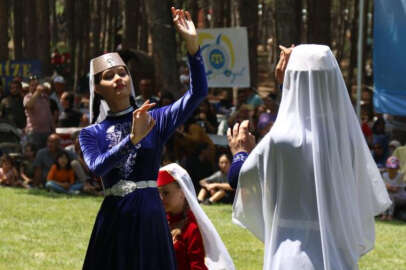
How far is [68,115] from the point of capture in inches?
683

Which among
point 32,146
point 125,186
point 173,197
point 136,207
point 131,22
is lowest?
point 32,146

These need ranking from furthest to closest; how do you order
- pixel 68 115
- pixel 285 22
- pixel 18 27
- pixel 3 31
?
pixel 18 27 → pixel 3 31 → pixel 68 115 → pixel 285 22

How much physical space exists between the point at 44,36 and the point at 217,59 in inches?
486

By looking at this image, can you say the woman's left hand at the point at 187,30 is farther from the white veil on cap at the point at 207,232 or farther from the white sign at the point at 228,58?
the white sign at the point at 228,58

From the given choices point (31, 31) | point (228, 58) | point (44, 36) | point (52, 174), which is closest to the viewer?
point (52, 174)

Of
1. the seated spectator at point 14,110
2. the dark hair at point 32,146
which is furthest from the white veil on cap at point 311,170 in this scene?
the seated spectator at point 14,110

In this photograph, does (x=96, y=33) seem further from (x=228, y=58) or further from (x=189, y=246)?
(x=189, y=246)

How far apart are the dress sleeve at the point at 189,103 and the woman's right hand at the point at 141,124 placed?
398mm

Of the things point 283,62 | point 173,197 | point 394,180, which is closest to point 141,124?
point 283,62

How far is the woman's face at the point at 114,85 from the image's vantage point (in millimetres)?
4855

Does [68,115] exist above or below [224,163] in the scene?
above

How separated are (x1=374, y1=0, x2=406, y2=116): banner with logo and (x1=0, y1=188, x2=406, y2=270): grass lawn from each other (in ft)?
5.51

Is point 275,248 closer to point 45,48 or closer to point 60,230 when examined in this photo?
point 60,230

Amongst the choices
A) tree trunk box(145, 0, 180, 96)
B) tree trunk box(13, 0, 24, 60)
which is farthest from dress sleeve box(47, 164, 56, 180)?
tree trunk box(13, 0, 24, 60)
